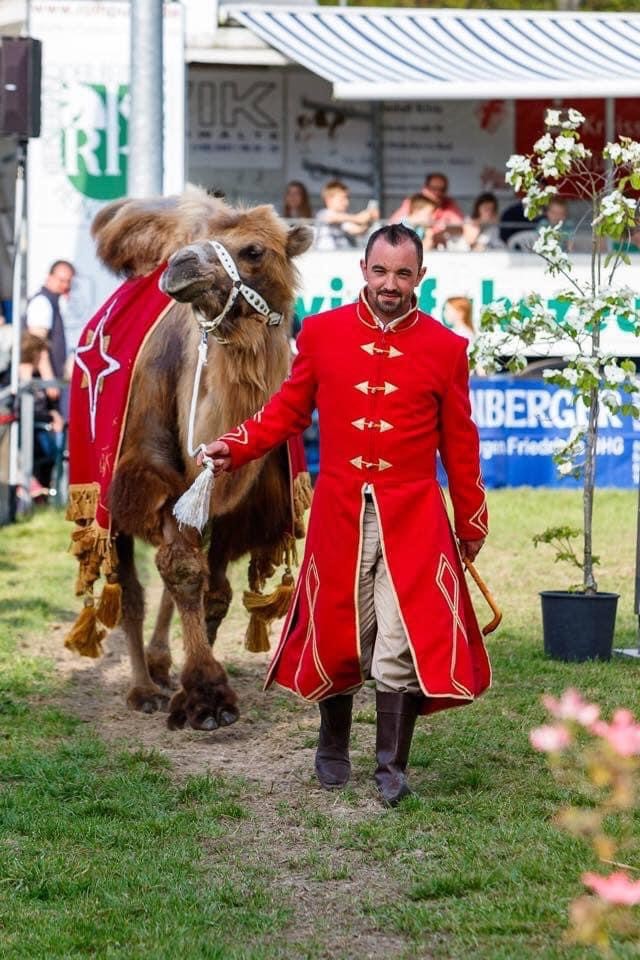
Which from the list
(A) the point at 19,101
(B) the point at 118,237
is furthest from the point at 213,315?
(A) the point at 19,101

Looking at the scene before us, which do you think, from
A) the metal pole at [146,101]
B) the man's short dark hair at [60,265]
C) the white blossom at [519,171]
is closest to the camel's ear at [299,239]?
A: the white blossom at [519,171]

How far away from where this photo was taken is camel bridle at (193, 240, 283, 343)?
6395mm

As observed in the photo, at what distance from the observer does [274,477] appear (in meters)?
7.11

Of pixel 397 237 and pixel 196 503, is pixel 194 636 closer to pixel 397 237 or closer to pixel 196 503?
pixel 196 503

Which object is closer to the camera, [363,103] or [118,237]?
[118,237]

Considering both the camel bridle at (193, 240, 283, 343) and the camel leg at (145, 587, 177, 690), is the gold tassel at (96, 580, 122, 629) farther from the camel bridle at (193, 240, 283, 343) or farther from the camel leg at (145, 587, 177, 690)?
the camel bridle at (193, 240, 283, 343)

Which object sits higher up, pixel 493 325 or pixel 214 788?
pixel 493 325

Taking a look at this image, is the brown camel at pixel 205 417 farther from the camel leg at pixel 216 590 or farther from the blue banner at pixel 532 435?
the blue banner at pixel 532 435

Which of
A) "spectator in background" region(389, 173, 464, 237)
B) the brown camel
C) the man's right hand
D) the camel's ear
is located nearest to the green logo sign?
"spectator in background" region(389, 173, 464, 237)

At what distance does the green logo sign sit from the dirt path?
24.2ft

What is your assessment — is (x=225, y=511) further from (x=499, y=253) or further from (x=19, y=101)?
(x=499, y=253)

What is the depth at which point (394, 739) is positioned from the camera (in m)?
5.58

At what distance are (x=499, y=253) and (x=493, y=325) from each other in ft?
27.7

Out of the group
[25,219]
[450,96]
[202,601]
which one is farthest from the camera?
[450,96]
